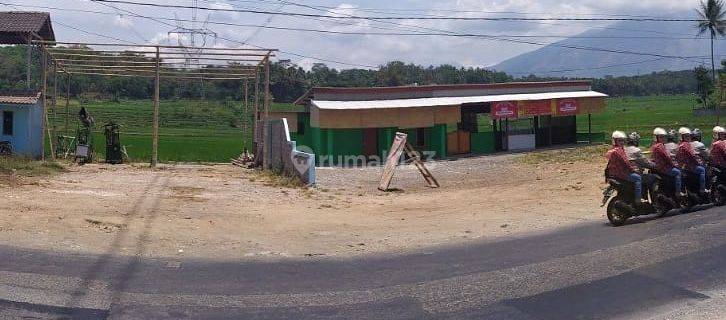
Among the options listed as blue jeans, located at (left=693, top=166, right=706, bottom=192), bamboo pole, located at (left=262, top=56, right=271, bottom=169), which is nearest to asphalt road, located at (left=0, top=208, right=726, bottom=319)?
blue jeans, located at (left=693, top=166, right=706, bottom=192)

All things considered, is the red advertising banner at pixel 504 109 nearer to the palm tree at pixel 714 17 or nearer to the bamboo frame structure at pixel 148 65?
the bamboo frame structure at pixel 148 65

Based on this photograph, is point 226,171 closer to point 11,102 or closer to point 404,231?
point 11,102

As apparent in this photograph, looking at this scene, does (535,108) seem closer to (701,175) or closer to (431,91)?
(431,91)

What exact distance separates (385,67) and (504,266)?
298ft

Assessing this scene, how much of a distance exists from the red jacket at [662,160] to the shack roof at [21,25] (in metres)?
23.9

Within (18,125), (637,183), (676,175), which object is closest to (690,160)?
(676,175)

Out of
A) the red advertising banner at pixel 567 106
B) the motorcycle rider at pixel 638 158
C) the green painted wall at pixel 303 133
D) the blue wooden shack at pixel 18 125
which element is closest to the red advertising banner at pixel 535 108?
the red advertising banner at pixel 567 106

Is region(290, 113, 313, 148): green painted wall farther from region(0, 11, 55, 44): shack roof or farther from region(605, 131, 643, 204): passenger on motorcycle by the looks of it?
region(605, 131, 643, 204): passenger on motorcycle

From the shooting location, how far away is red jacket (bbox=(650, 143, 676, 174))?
44.8ft

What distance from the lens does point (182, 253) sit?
10391 mm

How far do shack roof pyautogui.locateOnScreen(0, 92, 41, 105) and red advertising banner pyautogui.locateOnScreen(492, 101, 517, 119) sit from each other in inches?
889

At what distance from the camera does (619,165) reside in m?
12.6

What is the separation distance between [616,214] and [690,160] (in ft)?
8.57

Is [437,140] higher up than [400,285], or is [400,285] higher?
[437,140]
